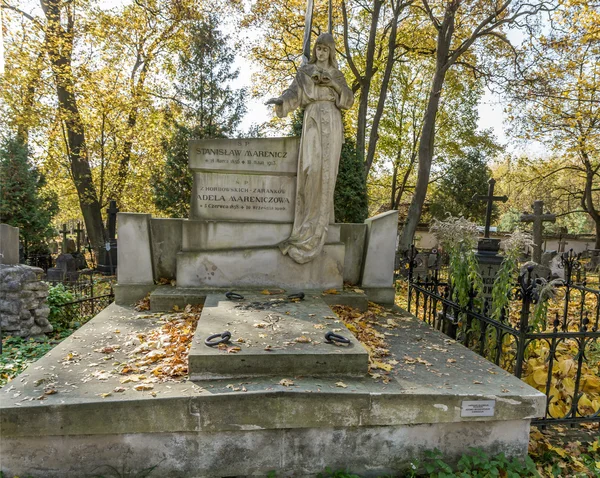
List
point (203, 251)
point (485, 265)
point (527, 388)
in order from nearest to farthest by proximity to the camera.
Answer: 1. point (527, 388)
2. point (203, 251)
3. point (485, 265)

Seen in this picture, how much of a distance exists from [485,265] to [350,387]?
14.0ft

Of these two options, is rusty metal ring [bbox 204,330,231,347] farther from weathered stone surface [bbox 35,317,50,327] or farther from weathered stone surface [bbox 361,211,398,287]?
weathered stone surface [bbox 35,317,50,327]

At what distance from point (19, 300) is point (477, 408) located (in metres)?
6.24

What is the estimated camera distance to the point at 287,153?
5426mm

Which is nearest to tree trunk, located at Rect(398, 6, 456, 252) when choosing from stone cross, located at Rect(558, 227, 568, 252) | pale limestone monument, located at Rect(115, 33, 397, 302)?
pale limestone monument, located at Rect(115, 33, 397, 302)

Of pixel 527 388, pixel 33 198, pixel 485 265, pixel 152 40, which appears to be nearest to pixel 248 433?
pixel 527 388

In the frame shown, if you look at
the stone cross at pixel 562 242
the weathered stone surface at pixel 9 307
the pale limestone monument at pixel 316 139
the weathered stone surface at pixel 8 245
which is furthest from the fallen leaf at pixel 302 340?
the stone cross at pixel 562 242

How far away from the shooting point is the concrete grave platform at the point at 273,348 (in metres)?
3.02

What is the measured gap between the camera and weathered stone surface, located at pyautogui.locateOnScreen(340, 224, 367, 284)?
226 inches

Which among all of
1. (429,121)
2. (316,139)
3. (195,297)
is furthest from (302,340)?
(429,121)

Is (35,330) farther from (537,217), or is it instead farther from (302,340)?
(537,217)

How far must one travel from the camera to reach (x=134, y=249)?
17.6 ft

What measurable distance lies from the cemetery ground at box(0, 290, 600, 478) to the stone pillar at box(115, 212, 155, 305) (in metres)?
0.87

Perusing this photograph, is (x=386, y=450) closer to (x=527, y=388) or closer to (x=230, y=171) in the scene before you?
(x=527, y=388)
